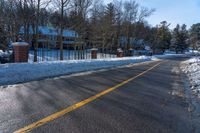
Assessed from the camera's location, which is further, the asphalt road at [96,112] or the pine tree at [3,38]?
the pine tree at [3,38]

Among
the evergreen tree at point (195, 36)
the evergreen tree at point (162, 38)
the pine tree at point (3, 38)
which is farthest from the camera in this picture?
the evergreen tree at point (195, 36)

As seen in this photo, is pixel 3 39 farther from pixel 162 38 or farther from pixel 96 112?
pixel 162 38

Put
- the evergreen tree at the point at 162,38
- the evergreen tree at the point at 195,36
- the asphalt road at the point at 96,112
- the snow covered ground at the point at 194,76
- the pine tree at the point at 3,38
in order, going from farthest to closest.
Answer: the evergreen tree at the point at 195,36, the evergreen tree at the point at 162,38, the pine tree at the point at 3,38, the snow covered ground at the point at 194,76, the asphalt road at the point at 96,112

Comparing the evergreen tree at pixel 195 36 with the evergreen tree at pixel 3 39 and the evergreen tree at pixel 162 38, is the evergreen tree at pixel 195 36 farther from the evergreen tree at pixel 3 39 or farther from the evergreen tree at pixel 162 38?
the evergreen tree at pixel 3 39

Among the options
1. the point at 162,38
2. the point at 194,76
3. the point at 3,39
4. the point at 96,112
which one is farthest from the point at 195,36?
the point at 96,112

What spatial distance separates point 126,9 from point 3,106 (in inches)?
2097

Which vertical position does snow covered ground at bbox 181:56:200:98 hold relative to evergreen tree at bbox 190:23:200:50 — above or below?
below

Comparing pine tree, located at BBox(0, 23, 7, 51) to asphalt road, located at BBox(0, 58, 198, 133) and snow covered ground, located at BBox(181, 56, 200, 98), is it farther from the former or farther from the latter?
asphalt road, located at BBox(0, 58, 198, 133)

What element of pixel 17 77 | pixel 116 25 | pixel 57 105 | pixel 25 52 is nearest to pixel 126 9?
pixel 116 25

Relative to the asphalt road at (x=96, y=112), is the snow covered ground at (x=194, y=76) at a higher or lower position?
lower

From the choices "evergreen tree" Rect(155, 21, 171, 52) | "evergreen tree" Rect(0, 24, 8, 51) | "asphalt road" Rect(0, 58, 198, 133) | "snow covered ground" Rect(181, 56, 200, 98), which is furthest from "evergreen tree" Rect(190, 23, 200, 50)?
"asphalt road" Rect(0, 58, 198, 133)

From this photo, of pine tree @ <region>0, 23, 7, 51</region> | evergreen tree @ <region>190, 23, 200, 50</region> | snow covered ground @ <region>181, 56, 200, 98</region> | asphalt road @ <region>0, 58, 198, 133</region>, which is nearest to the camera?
asphalt road @ <region>0, 58, 198, 133</region>

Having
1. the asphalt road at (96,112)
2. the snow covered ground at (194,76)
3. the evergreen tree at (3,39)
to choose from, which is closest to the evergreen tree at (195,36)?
the snow covered ground at (194,76)

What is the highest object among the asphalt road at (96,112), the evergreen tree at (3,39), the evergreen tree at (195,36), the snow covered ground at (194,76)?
the evergreen tree at (195,36)
